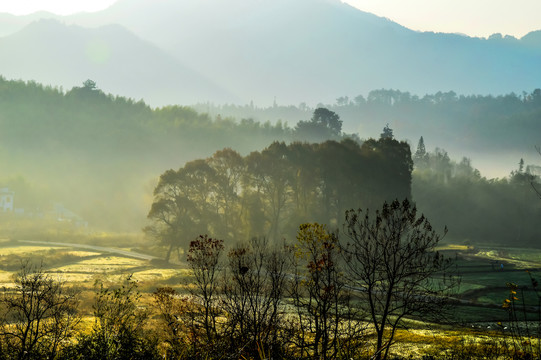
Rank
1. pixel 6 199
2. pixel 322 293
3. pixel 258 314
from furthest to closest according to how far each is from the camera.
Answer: pixel 6 199
pixel 322 293
pixel 258 314

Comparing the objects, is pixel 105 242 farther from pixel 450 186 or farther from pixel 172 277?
pixel 450 186

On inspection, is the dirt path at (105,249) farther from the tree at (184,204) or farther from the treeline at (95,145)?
the treeline at (95,145)

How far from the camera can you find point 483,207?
137 meters

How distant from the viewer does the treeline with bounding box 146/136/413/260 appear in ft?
251

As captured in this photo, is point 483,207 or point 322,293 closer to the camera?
point 322,293

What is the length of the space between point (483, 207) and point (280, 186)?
86629 mm

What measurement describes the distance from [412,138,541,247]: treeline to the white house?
380 ft

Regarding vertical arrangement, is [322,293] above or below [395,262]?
below

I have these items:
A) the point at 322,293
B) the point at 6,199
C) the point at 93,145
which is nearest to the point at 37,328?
the point at 322,293

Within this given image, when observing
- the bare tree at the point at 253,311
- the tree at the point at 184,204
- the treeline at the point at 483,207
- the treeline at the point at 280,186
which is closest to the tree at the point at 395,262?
the bare tree at the point at 253,311

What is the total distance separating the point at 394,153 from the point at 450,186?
74.9 m

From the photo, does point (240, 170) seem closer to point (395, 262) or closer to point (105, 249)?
point (105, 249)

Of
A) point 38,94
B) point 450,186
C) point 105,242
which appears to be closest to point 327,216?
point 105,242

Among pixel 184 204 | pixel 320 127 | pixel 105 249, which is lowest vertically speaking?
pixel 105 249
